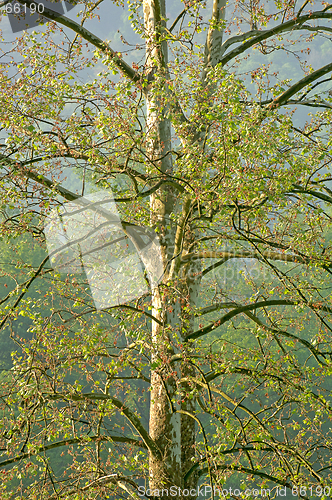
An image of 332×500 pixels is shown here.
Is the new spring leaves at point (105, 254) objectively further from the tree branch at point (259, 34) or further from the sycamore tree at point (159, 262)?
the tree branch at point (259, 34)

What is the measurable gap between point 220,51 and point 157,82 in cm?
282

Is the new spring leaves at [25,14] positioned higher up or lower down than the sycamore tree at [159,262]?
higher up

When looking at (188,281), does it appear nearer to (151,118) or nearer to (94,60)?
(151,118)

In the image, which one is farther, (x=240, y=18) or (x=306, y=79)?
(x=240, y=18)

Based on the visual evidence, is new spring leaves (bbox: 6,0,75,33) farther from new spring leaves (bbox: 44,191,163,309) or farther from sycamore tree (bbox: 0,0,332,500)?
new spring leaves (bbox: 44,191,163,309)

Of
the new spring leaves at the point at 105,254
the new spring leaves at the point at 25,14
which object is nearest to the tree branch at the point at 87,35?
the new spring leaves at the point at 25,14

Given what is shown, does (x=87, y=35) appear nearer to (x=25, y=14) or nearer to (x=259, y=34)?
(x=25, y=14)

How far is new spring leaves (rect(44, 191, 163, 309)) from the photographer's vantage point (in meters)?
5.77

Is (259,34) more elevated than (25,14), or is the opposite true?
(259,34)

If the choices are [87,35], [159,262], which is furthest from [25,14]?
[159,262]

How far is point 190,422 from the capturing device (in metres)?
7.01

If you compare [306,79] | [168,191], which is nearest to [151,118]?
[168,191]

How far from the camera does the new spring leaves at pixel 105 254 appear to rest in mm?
5770

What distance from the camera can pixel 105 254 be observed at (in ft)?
25.3
